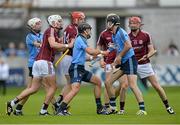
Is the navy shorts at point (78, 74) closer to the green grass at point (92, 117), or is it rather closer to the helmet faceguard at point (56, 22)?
the green grass at point (92, 117)

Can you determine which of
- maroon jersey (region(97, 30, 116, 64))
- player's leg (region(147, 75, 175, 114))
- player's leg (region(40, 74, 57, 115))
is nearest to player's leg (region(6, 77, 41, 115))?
player's leg (region(40, 74, 57, 115))

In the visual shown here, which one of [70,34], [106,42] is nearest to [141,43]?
[106,42]

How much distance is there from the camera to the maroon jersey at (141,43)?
23.8 meters

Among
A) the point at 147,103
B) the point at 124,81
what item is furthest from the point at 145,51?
the point at 147,103

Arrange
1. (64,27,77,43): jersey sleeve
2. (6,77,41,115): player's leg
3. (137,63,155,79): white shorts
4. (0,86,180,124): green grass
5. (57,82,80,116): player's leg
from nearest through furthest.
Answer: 1. (0,86,180,124): green grass
2. (57,82,80,116): player's leg
3. (6,77,41,115): player's leg
4. (137,63,155,79): white shorts
5. (64,27,77,43): jersey sleeve

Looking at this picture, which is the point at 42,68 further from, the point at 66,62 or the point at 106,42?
the point at 106,42

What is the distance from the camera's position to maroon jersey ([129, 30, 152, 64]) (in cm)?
2377

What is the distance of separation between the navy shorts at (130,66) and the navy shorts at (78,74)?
960 mm

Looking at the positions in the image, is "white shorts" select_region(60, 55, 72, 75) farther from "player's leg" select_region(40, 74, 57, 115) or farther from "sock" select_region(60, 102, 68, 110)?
"sock" select_region(60, 102, 68, 110)

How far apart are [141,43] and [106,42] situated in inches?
51.5

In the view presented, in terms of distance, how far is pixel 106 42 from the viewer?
81.1 feet

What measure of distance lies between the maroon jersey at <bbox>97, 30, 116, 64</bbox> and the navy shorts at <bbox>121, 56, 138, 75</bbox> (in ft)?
6.10

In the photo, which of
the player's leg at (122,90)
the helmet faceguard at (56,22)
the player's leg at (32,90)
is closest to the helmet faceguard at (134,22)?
the player's leg at (122,90)

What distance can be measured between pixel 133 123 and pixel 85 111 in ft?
17.7
